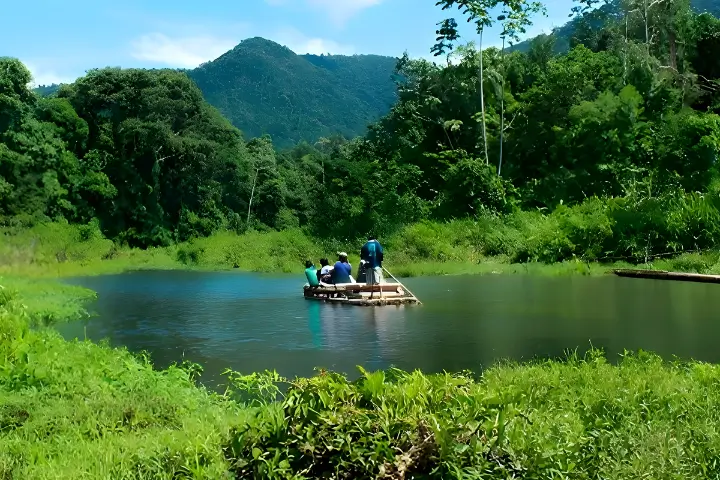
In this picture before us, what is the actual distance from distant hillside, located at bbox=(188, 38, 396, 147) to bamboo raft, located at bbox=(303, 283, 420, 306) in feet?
310

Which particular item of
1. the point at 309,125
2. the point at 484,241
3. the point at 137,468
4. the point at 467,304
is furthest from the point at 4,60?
the point at 309,125

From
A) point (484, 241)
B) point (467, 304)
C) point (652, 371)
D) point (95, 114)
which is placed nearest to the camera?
point (652, 371)

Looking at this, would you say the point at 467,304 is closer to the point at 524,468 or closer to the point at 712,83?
the point at 524,468

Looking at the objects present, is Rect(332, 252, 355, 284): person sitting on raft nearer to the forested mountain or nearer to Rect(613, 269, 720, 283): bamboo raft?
Rect(613, 269, 720, 283): bamboo raft

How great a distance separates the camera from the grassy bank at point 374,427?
338cm

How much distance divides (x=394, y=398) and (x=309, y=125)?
117 meters

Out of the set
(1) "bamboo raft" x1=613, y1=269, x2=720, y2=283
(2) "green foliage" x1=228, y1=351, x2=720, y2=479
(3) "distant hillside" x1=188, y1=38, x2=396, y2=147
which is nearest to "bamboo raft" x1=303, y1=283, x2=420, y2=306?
(1) "bamboo raft" x1=613, y1=269, x2=720, y2=283

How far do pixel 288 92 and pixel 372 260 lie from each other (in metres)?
122

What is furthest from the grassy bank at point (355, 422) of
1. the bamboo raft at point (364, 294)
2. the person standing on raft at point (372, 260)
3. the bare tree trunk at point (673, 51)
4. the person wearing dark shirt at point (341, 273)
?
the bare tree trunk at point (673, 51)

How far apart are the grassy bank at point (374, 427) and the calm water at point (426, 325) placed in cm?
202

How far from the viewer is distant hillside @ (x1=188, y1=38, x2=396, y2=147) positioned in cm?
11794

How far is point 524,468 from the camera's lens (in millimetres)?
3332

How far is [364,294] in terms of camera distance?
47.9 feet

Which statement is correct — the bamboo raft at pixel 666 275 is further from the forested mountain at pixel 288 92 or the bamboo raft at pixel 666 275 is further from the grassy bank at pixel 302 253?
the forested mountain at pixel 288 92
